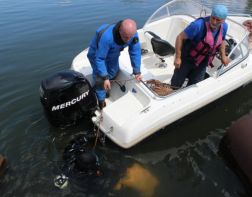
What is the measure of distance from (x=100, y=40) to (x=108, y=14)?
7.50 m

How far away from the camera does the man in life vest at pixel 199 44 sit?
4.14 m

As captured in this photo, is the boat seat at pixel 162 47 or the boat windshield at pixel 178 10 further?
the boat windshield at pixel 178 10

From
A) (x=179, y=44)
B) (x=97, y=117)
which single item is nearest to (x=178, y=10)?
(x=179, y=44)

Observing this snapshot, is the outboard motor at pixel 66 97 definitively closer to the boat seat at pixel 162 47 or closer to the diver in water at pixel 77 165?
the diver in water at pixel 77 165

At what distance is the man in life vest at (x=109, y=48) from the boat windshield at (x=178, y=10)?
7.48ft

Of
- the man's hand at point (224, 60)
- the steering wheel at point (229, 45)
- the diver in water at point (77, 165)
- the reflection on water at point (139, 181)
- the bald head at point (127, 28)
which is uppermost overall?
the bald head at point (127, 28)

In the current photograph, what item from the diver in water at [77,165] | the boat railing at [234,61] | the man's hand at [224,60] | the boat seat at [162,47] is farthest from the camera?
the boat seat at [162,47]

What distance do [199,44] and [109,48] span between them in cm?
140

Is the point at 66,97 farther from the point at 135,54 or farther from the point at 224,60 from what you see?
the point at 224,60

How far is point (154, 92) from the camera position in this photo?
14.3 ft

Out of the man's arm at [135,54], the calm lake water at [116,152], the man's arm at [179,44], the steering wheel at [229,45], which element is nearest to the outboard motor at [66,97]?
the calm lake water at [116,152]

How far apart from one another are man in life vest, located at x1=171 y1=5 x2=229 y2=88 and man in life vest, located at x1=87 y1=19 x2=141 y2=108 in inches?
26.3

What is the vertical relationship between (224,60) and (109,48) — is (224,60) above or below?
below

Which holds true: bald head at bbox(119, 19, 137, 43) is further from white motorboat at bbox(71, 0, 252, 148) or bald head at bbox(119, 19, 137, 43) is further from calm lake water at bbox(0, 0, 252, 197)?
calm lake water at bbox(0, 0, 252, 197)
